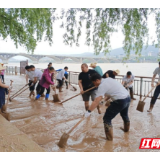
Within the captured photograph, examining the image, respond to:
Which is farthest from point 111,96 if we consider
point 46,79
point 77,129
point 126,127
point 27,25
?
point 46,79

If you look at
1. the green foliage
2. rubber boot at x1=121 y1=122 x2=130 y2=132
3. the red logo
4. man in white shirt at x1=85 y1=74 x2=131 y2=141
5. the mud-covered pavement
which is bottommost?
the mud-covered pavement

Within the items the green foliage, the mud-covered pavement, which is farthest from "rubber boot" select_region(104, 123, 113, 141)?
the green foliage

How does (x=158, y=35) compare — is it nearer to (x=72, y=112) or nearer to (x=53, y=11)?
(x=53, y=11)

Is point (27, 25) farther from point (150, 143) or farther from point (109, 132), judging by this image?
point (150, 143)

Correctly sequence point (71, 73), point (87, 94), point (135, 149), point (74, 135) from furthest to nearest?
point (71, 73)
point (87, 94)
point (74, 135)
point (135, 149)

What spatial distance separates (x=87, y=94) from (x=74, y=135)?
1.55 metres

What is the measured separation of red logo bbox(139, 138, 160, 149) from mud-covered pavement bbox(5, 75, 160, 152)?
11 cm

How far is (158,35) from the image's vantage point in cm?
438

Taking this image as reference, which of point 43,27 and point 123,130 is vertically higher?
point 43,27

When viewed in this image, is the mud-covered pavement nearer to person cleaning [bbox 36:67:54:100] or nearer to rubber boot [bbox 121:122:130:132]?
rubber boot [bbox 121:122:130:132]

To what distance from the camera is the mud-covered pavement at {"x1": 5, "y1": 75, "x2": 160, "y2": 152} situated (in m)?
3.11

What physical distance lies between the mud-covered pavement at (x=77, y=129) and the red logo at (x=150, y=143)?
4.2 inches
